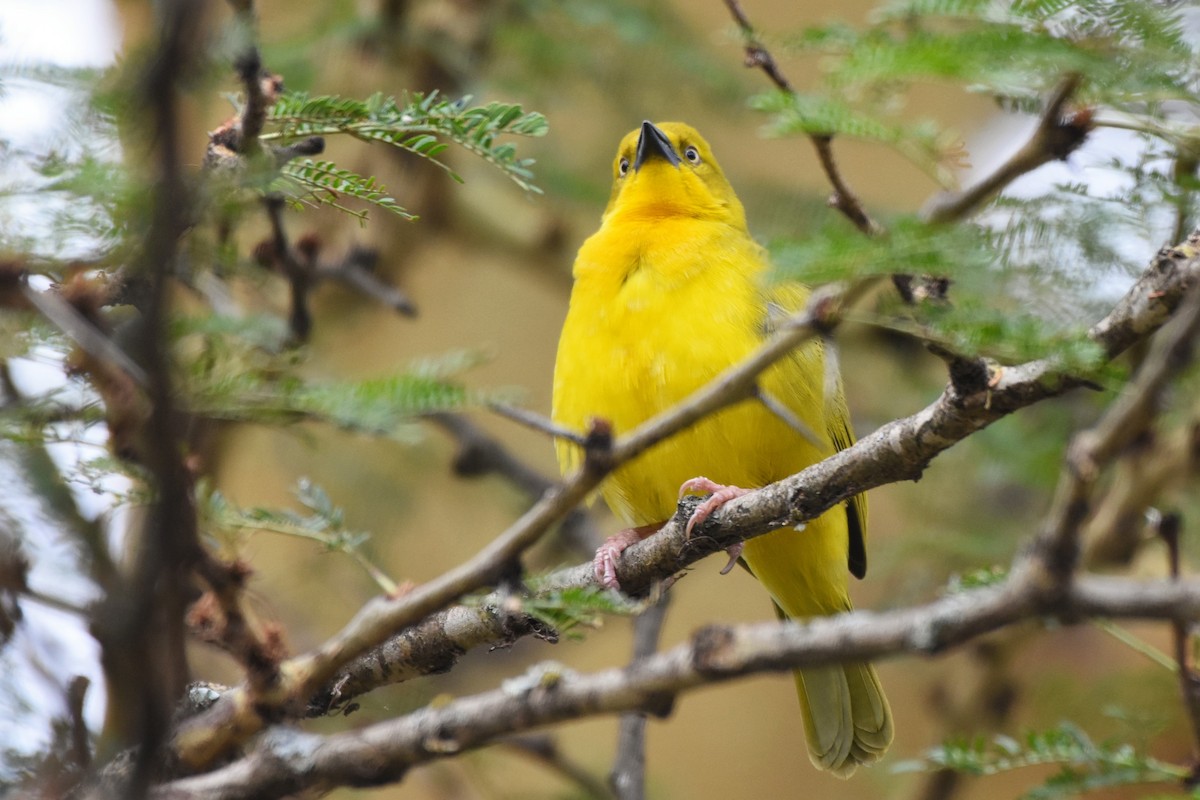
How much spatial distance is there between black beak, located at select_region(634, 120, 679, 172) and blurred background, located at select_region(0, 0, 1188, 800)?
512mm

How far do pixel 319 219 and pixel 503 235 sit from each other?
2.81 feet

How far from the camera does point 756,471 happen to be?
3.36m

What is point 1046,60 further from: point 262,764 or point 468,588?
point 262,764

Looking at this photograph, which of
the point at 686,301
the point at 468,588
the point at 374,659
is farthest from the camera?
the point at 686,301

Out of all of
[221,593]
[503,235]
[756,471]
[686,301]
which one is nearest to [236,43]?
[221,593]

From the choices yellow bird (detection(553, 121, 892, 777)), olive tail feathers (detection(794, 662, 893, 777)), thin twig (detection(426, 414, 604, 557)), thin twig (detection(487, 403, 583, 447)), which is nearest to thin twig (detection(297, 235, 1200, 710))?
yellow bird (detection(553, 121, 892, 777))

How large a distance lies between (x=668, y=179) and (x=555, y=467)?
346 cm

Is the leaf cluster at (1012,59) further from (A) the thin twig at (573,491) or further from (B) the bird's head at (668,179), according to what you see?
(B) the bird's head at (668,179)

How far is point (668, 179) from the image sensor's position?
412 cm

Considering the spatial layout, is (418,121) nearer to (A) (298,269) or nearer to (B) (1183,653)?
(A) (298,269)

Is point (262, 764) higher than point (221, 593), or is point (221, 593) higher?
A: point (221, 593)

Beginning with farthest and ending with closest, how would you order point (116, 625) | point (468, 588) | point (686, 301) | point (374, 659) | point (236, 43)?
1. point (686, 301)
2. point (374, 659)
3. point (236, 43)
4. point (468, 588)
5. point (116, 625)

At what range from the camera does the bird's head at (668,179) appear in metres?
4.07

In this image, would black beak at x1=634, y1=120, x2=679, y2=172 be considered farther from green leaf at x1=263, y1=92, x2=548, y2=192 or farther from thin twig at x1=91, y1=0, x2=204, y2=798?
thin twig at x1=91, y1=0, x2=204, y2=798
